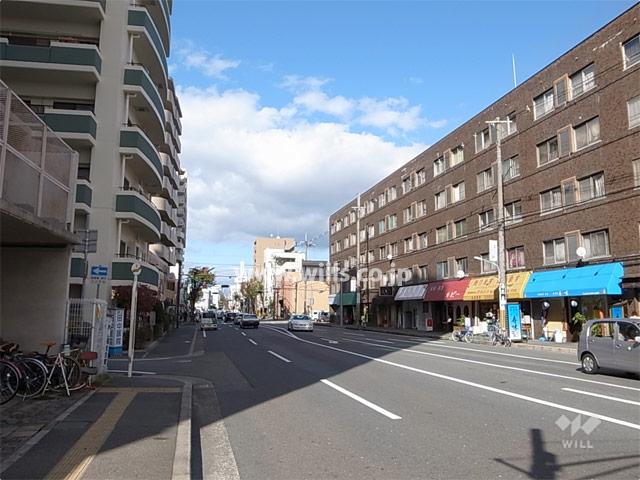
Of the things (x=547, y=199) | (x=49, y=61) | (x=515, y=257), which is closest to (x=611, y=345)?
(x=547, y=199)

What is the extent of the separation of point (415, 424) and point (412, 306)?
4463 cm

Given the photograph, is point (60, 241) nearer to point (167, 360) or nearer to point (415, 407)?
point (415, 407)

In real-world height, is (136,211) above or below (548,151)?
below

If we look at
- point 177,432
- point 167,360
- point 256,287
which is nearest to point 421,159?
point 167,360

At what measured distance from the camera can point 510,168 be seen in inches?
1419

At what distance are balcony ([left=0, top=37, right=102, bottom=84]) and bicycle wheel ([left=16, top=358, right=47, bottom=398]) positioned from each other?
21720 millimetres

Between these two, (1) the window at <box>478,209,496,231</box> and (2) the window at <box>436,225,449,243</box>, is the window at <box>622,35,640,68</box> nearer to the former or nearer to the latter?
(1) the window at <box>478,209,496,231</box>

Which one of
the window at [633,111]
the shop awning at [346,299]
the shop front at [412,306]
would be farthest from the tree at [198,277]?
the window at [633,111]

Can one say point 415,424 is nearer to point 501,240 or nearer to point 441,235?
point 501,240

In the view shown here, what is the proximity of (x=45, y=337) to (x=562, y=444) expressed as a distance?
9.75 metres

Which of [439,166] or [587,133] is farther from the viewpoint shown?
[439,166]

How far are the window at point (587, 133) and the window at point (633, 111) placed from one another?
214 centimetres

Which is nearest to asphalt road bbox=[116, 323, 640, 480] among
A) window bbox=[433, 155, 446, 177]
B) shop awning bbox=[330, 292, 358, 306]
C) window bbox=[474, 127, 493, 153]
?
window bbox=[474, 127, 493, 153]

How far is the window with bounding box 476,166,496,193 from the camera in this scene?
3794 centimetres
